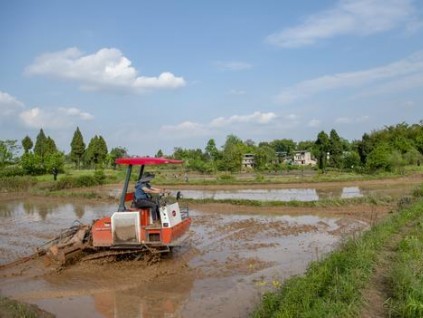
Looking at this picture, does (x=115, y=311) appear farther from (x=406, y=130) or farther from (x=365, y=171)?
(x=406, y=130)

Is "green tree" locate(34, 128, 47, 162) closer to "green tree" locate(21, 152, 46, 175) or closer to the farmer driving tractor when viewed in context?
"green tree" locate(21, 152, 46, 175)

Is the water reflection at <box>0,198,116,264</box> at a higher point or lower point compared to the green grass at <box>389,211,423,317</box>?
lower

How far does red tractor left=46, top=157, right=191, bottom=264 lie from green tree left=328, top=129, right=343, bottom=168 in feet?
152

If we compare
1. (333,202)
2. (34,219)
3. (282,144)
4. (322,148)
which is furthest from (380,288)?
(282,144)

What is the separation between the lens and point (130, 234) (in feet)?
32.7

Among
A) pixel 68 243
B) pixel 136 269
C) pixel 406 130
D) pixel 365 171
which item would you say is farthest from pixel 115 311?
pixel 406 130

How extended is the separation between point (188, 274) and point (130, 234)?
1702 millimetres

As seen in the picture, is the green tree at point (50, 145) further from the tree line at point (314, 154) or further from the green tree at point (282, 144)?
the green tree at point (282, 144)

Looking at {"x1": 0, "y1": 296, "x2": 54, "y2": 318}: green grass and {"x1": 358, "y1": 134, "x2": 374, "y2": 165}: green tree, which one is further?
{"x1": 358, "y1": 134, "x2": 374, "y2": 165}: green tree

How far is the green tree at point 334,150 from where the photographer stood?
5397 cm

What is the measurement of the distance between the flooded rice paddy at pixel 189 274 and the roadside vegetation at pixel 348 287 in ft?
4.24

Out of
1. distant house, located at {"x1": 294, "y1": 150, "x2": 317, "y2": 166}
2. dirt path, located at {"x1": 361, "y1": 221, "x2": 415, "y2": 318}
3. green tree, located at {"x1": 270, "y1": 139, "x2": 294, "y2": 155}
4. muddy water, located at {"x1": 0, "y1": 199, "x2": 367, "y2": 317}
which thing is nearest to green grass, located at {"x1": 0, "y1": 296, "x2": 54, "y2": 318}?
muddy water, located at {"x1": 0, "y1": 199, "x2": 367, "y2": 317}

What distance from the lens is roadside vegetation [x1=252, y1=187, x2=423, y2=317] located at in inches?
210

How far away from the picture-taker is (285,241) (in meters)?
13.2
